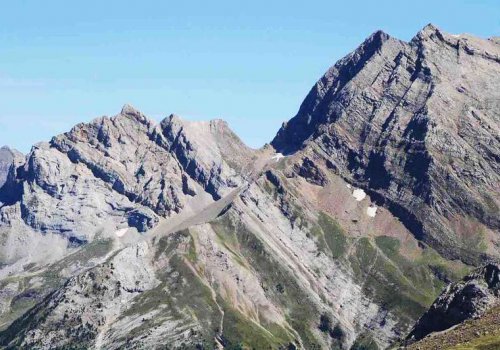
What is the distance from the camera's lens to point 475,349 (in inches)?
6865

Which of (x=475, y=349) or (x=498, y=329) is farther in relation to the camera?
(x=498, y=329)

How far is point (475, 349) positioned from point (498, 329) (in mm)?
16649

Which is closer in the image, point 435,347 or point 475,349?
point 475,349

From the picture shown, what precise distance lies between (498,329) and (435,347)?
1681cm

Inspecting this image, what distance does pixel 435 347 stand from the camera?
195 meters

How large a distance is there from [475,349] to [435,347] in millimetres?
21351

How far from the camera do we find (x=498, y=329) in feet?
616
